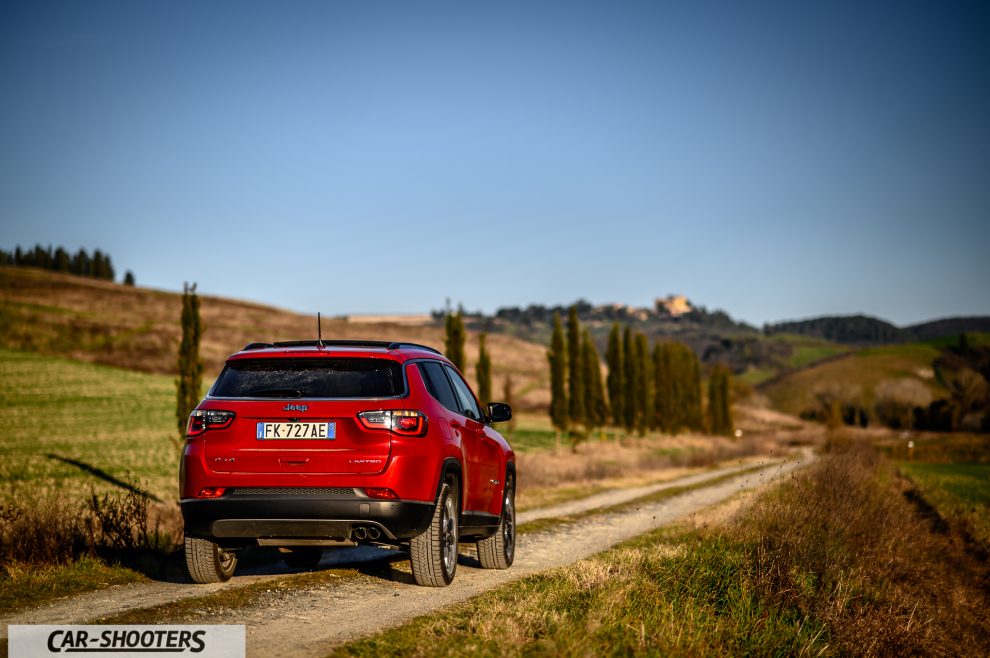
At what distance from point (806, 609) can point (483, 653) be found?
3695 millimetres

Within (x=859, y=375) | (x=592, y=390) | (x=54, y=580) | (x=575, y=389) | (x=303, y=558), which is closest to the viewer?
(x=54, y=580)

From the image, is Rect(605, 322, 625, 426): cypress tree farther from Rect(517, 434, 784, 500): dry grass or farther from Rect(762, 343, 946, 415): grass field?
Rect(762, 343, 946, 415): grass field

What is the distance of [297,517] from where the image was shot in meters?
6.63

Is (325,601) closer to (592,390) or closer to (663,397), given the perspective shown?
(592,390)

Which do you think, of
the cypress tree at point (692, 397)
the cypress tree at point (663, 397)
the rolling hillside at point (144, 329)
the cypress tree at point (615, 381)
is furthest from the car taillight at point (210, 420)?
the cypress tree at point (692, 397)

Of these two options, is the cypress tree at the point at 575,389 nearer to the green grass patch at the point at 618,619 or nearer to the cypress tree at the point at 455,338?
the cypress tree at the point at 455,338

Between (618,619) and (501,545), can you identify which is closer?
(618,619)

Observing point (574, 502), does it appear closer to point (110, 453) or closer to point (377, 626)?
point (377, 626)

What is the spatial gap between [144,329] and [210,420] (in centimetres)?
7380

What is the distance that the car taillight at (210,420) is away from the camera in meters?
6.87

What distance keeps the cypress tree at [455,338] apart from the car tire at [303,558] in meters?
22.8

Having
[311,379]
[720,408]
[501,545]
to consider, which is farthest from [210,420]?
[720,408]

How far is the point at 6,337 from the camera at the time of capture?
2469 inches

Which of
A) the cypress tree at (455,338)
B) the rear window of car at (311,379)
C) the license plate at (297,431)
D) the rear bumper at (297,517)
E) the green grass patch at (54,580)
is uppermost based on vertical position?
the cypress tree at (455,338)
